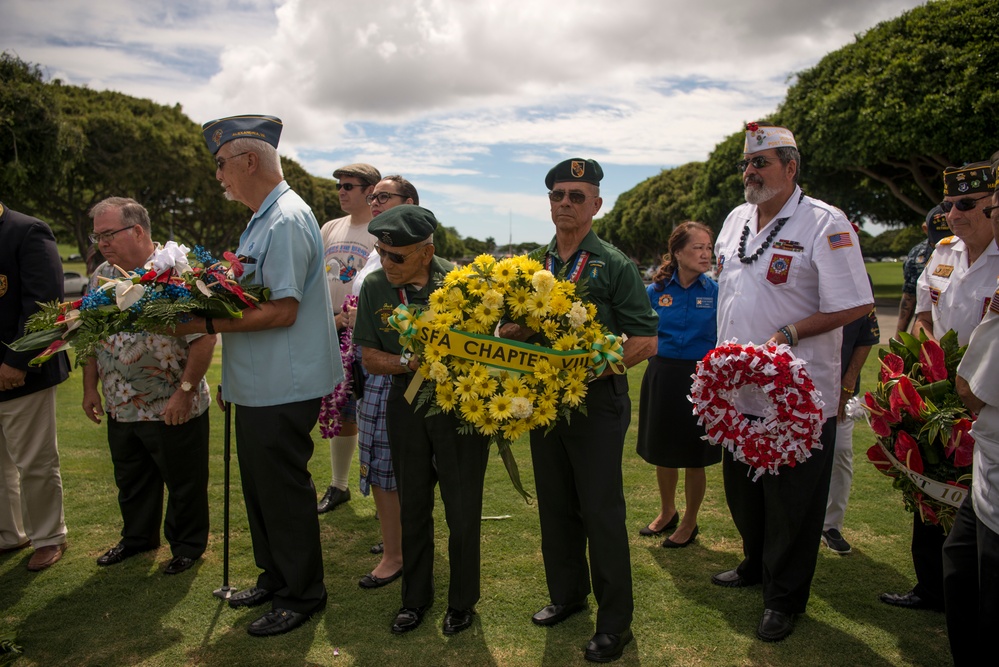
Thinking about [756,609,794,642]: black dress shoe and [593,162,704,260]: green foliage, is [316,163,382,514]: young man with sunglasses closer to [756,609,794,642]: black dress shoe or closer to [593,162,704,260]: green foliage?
[756,609,794,642]: black dress shoe

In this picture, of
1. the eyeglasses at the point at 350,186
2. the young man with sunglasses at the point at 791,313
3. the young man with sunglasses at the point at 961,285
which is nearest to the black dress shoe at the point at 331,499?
the eyeglasses at the point at 350,186

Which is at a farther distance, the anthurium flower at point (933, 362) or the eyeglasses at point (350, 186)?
the eyeglasses at point (350, 186)

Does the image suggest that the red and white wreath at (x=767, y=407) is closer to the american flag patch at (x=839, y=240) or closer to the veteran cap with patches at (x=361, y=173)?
the american flag patch at (x=839, y=240)

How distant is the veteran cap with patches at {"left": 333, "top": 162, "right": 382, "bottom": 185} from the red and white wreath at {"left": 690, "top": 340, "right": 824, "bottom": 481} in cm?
318

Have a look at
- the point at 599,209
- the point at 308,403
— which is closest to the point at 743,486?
the point at 599,209

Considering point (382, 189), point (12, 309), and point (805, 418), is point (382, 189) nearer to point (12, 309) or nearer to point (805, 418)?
point (12, 309)

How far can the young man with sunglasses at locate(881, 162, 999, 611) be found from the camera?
398cm

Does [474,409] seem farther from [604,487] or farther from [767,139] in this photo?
[767,139]

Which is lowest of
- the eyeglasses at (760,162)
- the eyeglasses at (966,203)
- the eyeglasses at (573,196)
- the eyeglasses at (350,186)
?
the eyeglasses at (966,203)

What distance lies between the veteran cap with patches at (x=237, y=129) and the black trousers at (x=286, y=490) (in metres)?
1.50

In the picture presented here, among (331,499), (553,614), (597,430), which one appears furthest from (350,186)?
(553,614)

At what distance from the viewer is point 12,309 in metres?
4.61

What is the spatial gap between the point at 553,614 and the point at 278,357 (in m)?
2.13

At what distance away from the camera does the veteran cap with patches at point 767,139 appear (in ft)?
12.8
